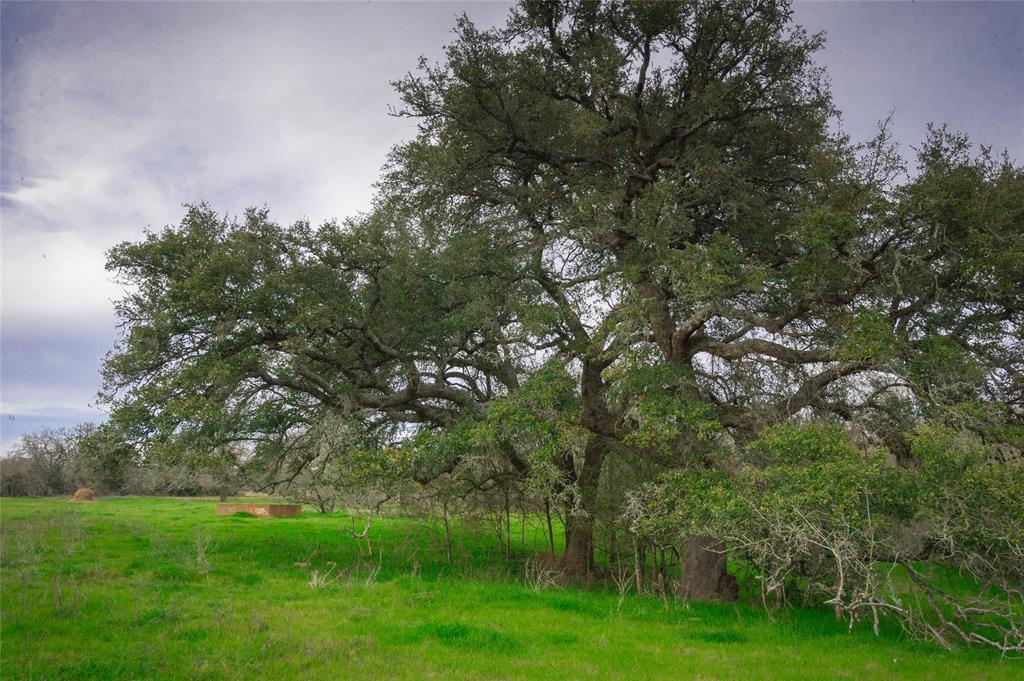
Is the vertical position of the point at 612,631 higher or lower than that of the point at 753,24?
lower

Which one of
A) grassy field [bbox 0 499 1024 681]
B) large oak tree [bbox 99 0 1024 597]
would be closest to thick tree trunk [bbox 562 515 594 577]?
large oak tree [bbox 99 0 1024 597]

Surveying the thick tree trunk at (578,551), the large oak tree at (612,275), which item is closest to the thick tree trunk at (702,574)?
the large oak tree at (612,275)

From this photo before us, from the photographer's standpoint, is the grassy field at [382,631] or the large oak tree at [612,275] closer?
the grassy field at [382,631]

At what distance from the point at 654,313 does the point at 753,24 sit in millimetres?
6765

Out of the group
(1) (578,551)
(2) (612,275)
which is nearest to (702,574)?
(1) (578,551)

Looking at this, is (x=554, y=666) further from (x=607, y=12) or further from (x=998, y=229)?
(x=607, y=12)

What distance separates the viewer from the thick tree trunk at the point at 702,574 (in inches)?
592

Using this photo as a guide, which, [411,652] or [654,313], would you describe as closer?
[411,652]

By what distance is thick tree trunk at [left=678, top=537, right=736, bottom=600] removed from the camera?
49.3ft

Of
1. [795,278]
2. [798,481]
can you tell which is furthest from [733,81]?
[798,481]

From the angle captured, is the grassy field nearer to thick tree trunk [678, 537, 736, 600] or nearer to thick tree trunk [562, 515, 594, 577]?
thick tree trunk [678, 537, 736, 600]

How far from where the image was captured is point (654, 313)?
14.5m

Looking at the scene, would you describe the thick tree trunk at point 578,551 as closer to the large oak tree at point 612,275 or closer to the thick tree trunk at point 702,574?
the large oak tree at point 612,275

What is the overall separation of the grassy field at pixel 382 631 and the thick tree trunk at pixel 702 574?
1.44 meters
